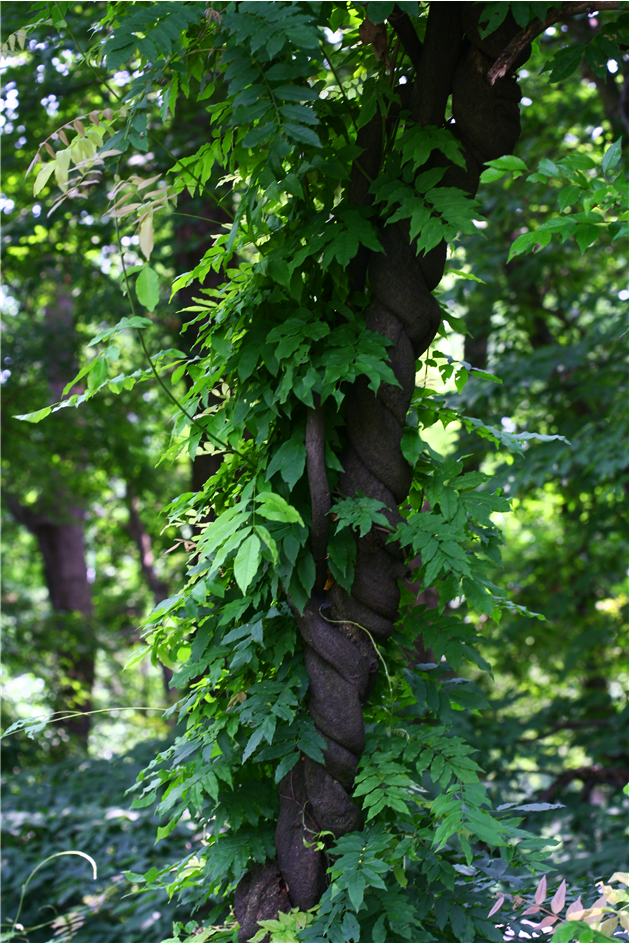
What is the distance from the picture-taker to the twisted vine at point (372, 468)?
1312mm

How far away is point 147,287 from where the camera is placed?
1.13m

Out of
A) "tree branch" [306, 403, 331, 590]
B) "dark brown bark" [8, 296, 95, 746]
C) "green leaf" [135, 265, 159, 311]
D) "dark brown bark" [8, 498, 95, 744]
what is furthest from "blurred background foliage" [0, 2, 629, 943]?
"green leaf" [135, 265, 159, 311]

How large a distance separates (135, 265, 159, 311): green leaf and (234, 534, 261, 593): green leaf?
406 millimetres

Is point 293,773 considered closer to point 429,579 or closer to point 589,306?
point 429,579

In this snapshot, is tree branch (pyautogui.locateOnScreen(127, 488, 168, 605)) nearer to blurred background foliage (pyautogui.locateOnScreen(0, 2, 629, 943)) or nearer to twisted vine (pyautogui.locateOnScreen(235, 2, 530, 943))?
blurred background foliage (pyautogui.locateOnScreen(0, 2, 629, 943))

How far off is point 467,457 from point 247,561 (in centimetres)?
133

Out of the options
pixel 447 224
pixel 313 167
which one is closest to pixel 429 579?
pixel 447 224

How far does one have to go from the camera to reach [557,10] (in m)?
1.26

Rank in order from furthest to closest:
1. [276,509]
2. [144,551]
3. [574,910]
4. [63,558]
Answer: [144,551], [63,558], [276,509], [574,910]

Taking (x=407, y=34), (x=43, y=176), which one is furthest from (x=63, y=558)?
(x=407, y=34)

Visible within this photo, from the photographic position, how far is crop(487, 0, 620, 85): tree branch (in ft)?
4.06

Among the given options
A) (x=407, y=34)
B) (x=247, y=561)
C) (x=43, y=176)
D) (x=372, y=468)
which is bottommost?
(x=247, y=561)

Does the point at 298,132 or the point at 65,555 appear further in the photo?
the point at 65,555

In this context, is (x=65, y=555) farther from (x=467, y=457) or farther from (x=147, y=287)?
(x=147, y=287)
